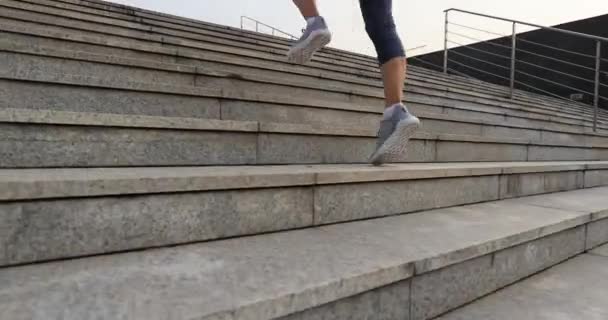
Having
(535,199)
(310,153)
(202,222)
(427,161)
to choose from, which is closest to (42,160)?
(202,222)

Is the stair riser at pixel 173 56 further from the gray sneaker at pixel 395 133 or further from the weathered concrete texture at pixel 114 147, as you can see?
the gray sneaker at pixel 395 133

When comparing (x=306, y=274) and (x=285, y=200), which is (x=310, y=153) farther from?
(x=306, y=274)

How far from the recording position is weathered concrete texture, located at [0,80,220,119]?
1403mm

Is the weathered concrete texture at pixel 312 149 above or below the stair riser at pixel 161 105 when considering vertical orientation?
below

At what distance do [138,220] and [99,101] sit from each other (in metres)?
0.80

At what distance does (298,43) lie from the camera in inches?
69.3

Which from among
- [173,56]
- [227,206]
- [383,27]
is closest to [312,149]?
[383,27]

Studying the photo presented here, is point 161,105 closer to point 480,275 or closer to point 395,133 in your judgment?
point 395,133

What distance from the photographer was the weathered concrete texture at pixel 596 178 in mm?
2740

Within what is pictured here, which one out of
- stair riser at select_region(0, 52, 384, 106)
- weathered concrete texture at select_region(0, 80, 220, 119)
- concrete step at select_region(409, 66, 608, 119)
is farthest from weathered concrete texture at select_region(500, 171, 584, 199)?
→ concrete step at select_region(409, 66, 608, 119)

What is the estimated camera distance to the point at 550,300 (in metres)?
A: 1.20

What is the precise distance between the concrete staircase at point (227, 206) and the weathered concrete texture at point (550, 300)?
4 centimetres

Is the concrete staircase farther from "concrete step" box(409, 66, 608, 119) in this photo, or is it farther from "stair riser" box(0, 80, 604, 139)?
"concrete step" box(409, 66, 608, 119)

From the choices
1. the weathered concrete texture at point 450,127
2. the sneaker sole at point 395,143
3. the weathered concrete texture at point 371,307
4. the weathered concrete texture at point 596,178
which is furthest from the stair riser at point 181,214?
the weathered concrete texture at point 596,178
